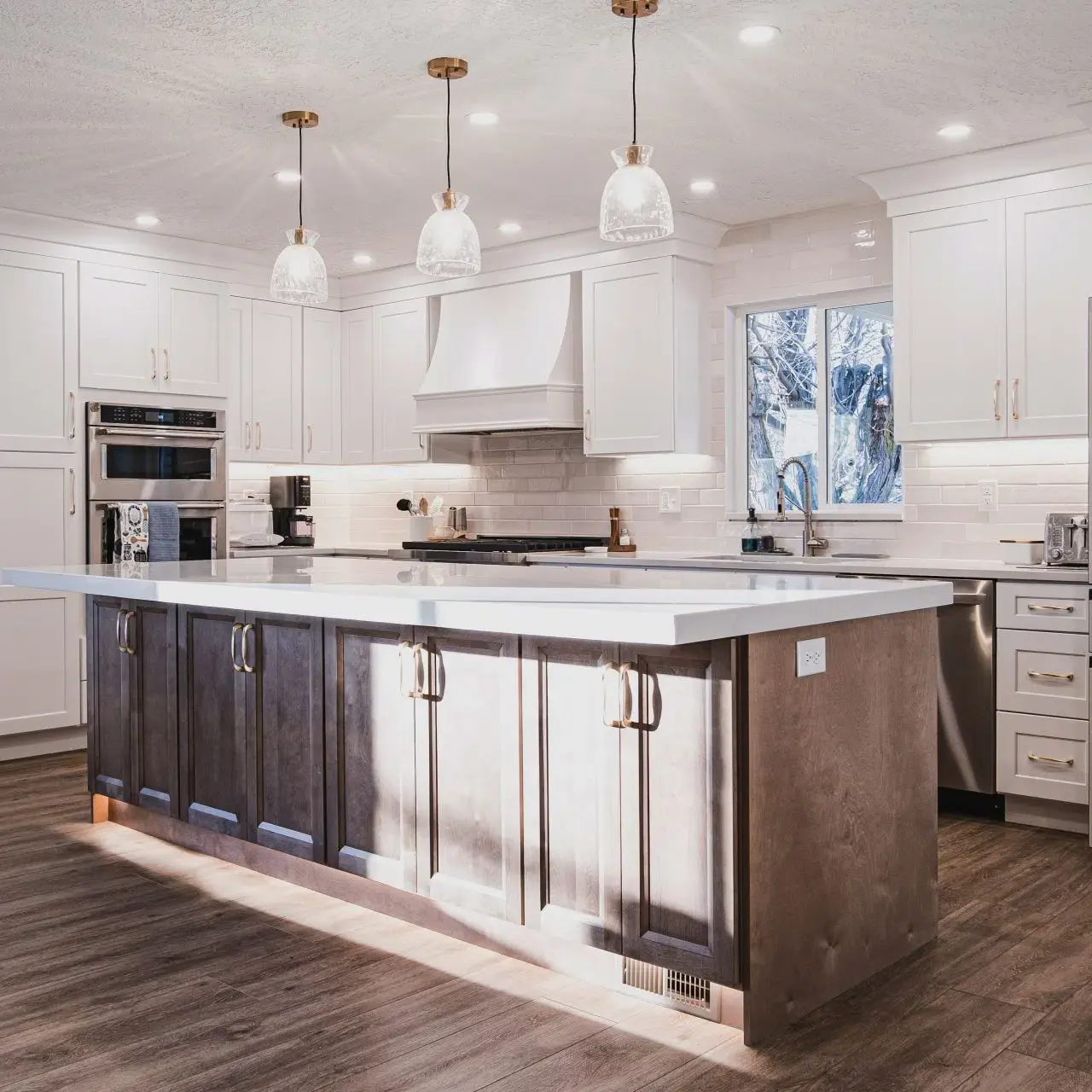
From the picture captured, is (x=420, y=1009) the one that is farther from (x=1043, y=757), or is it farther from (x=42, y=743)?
(x=42, y=743)

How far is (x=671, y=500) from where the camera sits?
6.20 m

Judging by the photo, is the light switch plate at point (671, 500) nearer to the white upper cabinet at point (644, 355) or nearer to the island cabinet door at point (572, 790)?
the white upper cabinet at point (644, 355)

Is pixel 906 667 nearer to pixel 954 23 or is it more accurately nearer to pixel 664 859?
pixel 664 859

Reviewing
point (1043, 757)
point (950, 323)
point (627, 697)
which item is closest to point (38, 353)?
point (950, 323)

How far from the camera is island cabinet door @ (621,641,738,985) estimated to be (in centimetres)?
248

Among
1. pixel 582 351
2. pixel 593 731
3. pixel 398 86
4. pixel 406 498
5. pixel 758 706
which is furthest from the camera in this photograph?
pixel 406 498

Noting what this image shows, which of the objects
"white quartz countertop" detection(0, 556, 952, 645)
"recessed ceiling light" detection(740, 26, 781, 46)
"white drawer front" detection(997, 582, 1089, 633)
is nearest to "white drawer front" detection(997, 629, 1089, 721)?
"white drawer front" detection(997, 582, 1089, 633)

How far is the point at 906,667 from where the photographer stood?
9.87ft

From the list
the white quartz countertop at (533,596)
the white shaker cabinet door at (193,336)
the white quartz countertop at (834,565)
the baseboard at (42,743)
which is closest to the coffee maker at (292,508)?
the white shaker cabinet door at (193,336)

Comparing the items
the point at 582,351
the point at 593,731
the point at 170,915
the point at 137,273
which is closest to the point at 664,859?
the point at 593,731

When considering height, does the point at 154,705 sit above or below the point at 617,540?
below

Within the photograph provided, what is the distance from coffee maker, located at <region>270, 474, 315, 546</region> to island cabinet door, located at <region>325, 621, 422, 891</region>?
4.02m

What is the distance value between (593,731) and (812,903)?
0.62 meters

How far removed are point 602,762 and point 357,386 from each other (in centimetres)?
498
